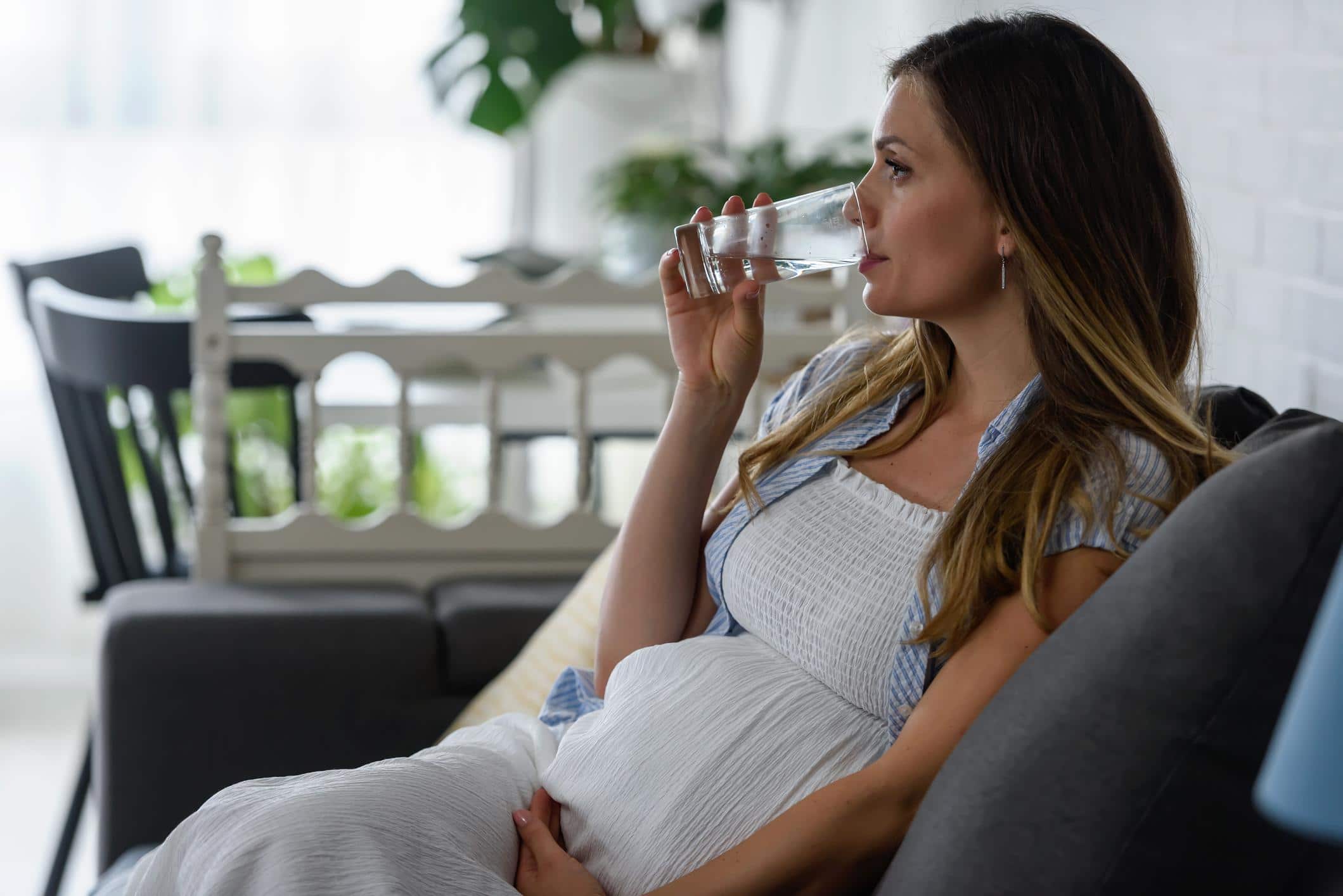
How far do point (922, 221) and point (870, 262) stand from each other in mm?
56

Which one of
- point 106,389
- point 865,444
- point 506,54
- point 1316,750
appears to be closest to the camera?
point 1316,750

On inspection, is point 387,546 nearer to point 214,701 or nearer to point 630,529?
point 214,701

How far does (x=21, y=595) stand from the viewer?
3760 millimetres

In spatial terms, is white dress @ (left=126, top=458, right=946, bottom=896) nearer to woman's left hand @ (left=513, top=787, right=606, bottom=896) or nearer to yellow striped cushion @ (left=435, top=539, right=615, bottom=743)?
woman's left hand @ (left=513, top=787, right=606, bottom=896)

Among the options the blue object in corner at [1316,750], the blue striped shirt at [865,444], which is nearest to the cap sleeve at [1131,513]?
the blue striped shirt at [865,444]

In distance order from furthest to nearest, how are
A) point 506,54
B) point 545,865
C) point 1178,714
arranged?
point 506,54 → point 545,865 → point 1178,714

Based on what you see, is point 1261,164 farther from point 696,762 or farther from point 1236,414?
point 696,762

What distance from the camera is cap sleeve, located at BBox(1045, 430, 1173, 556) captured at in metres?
1.01

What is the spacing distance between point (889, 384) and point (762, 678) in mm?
350

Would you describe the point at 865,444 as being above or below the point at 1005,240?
below

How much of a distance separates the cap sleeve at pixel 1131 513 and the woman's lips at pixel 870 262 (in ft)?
0.87

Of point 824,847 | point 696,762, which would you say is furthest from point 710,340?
point 824,847

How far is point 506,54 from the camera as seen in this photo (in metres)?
3.87

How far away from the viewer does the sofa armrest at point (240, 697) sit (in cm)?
163
